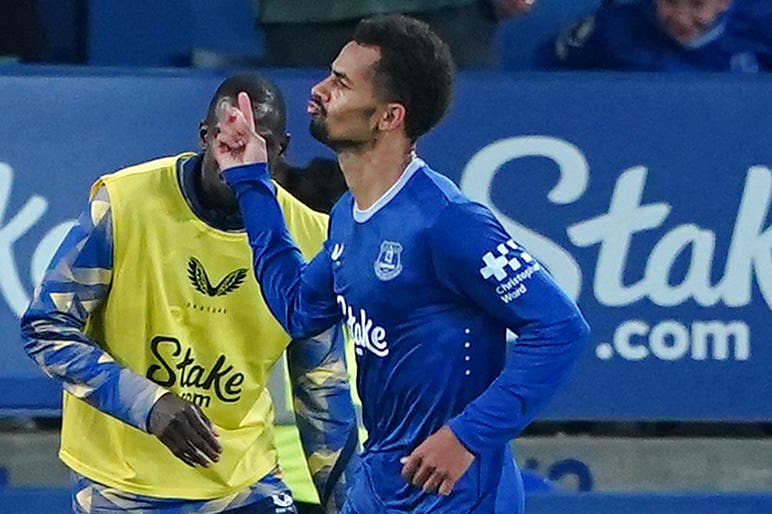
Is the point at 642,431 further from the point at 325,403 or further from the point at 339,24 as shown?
the point at 325,403

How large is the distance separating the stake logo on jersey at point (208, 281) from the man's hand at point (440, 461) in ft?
2.83

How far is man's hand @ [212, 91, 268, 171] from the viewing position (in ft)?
11.7

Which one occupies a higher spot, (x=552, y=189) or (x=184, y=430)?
(x=552, y=189)

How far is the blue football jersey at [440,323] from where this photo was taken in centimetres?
314

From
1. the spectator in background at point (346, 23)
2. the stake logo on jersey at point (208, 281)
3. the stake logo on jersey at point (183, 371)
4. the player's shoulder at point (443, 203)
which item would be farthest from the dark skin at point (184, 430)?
the spectator in background at point (346, 23)

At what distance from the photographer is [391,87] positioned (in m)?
3.30

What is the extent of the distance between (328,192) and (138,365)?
1.24 metres

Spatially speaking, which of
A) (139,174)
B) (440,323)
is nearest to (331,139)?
(440,323)

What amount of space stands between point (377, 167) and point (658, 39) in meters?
3.21

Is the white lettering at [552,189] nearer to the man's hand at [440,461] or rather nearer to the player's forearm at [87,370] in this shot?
the player's forearm at [87,370]

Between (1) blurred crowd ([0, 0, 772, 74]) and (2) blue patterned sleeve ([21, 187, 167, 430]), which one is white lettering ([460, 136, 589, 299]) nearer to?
(1) blurred crowd ([0, 0, 772, 74])

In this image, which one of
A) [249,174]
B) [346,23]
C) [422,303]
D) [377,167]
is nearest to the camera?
[422,303]

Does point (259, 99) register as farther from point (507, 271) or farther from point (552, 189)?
point (552, 189)

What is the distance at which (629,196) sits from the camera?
19.0 feet
